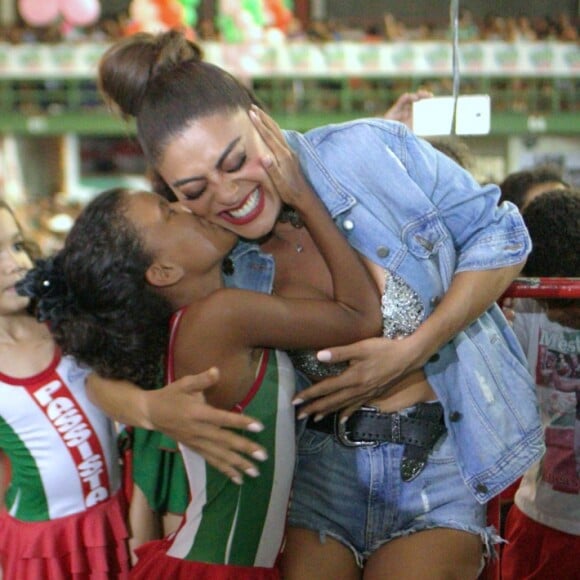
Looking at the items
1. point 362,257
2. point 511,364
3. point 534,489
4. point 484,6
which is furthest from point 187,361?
point 484,6

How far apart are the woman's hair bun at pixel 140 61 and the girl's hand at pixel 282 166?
202mm

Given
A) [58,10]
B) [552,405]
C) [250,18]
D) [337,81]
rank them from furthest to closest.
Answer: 1. [337,81]
2. [250,18]
3. [58,10]
4. [552,405]

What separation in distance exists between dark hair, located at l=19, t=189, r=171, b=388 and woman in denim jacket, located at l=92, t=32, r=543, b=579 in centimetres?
9

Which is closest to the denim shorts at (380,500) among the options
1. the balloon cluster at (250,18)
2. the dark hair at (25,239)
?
the dark hair at (25,239)

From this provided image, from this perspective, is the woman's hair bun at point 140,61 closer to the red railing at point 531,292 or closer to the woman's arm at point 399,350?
the woman's arm at point 399,350

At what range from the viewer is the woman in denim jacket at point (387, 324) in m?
1.64

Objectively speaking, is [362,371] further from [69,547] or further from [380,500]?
[69,547]

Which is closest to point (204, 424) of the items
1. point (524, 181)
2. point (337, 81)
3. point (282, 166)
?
point (282, 166)

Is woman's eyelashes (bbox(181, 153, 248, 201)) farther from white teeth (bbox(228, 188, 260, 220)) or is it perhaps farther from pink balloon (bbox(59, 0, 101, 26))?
pink balloon (bbox(59, 0, 101, 26))

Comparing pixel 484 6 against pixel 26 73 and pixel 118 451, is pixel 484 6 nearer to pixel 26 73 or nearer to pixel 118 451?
pixel 26 73

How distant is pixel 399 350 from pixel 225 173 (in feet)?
1.52

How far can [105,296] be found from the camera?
169cm

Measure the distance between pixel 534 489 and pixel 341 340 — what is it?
820mm

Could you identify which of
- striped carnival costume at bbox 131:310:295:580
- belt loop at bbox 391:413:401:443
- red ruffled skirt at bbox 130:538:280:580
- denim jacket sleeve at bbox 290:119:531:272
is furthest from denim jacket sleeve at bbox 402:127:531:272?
red ruffled skirt at bbox 130:538:280:580
